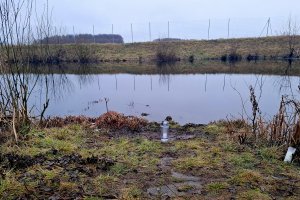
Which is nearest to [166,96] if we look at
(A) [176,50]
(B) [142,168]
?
(B) [142,168]

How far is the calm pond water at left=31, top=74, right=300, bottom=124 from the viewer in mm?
13188

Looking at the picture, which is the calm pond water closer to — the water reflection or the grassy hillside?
the water reflection

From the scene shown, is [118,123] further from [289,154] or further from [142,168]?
[289,154]

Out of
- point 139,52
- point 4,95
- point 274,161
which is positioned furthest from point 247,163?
point 139,52

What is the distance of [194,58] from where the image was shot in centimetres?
4600

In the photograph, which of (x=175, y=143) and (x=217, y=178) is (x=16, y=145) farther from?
(x=217, y=178)

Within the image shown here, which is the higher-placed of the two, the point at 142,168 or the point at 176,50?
the point at 176,50

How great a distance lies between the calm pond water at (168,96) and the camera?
1319 cm

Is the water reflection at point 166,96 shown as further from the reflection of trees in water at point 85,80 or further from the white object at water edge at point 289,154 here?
the white object at water edge at point 289,154

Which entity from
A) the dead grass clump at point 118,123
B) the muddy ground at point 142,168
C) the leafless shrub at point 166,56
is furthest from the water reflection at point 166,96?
the leafless shrub at point 166,56

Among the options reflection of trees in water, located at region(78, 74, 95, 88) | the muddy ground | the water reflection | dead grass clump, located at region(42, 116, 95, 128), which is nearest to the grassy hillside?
reflection of trees in water, located at region(78, 74, 95, 88)

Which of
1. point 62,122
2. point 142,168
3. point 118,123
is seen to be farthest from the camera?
point 62,122

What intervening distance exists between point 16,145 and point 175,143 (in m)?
3.12

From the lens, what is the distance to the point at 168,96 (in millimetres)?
17484
